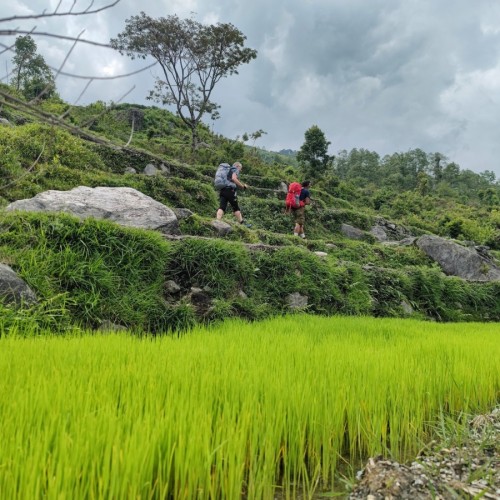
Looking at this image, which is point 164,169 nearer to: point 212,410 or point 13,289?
point 13,289

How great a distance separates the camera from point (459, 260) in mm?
12469

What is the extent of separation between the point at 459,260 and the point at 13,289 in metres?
12.6

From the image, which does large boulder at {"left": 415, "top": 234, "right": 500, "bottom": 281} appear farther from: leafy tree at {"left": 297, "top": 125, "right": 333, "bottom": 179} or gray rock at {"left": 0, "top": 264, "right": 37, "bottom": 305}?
leafy tree at {"left": 297, "top": 125, "right": 333, "bottom": 179}

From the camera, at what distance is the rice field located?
123cm

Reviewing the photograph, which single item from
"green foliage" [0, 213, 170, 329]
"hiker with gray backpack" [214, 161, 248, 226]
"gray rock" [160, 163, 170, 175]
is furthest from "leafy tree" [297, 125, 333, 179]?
"green foliage" [0, 213, 170, 329]

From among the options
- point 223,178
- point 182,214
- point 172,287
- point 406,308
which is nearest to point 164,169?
point 223,178

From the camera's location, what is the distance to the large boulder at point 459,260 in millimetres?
12203

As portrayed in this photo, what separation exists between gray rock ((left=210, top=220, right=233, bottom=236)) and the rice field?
197 inches

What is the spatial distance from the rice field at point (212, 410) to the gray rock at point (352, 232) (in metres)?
12.0

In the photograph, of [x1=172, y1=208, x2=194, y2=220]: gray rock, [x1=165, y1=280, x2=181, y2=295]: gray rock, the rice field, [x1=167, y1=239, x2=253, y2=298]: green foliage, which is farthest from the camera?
[x1=172, y1=208, x2=194, y2=220]: gray rock

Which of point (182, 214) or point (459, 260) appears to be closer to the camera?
point (182, 214)

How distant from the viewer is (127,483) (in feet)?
3.88

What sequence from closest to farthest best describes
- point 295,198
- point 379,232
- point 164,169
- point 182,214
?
point 182,214
point 295,198
point 164,169
point 379,232

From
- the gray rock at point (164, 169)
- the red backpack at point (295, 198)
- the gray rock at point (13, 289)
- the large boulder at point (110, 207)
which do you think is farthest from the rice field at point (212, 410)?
the gray rock at point (164, 169)
